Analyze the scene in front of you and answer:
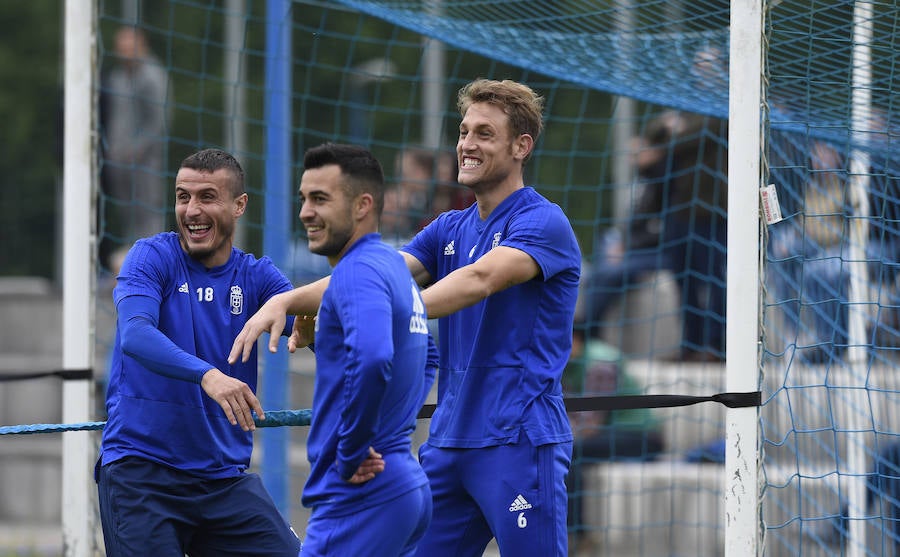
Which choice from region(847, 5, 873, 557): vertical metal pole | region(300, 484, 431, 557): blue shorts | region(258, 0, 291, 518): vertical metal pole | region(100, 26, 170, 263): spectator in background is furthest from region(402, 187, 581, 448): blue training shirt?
region(100, 26, 170, 263): spectator in background

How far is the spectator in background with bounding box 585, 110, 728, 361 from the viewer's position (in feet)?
32.0

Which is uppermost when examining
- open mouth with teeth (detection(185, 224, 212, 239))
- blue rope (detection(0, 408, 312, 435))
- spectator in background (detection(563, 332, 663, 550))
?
open mouth with teeth (detection(185, 224, 212, 239))

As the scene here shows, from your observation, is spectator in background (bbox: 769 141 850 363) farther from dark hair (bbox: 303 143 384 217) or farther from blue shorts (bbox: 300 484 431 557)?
blue shorts (bbox: 300 484 431 557)

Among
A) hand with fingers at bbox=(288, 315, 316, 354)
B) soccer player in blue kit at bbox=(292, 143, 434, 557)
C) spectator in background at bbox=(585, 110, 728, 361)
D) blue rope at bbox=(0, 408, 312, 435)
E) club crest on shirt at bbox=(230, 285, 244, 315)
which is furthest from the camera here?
spectator in background at bbox=(585, 110, 728, 361)

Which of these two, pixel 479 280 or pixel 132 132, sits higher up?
pixel 132 132

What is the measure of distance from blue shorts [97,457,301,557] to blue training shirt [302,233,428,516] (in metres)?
0.84

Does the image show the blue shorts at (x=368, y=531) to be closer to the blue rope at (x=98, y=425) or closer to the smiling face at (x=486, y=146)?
the blue rope at (x=98, y=425)

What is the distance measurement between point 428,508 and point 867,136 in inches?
157

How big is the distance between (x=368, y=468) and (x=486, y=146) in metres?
1.37

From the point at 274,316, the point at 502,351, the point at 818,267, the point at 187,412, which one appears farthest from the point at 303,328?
the point at 818,267

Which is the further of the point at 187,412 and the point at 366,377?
the point at 187,412

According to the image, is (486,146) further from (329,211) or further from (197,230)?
(197,230)

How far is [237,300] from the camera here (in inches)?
200


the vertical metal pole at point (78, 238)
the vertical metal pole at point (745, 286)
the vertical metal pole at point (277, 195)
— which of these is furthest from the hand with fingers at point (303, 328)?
the vertical metal pole at point (277, 195)
